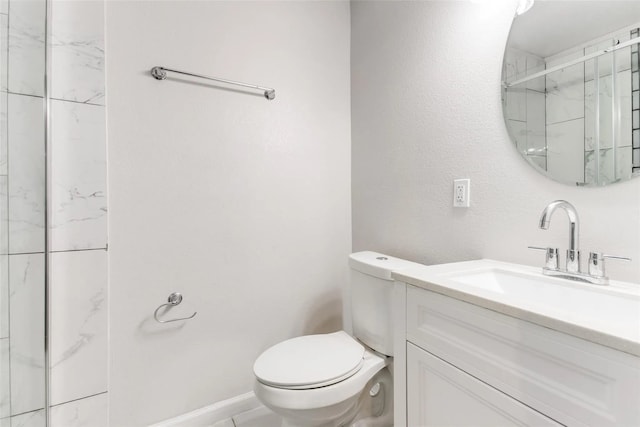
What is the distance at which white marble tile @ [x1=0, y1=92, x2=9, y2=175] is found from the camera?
76cm

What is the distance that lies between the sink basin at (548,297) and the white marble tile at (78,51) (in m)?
1.32

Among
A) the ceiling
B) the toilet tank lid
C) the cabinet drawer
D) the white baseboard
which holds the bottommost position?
the white baseboard

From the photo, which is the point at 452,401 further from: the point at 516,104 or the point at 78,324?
the point at 78,324

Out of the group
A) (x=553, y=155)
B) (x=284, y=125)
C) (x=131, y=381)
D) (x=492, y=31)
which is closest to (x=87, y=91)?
(x=284, y=125)

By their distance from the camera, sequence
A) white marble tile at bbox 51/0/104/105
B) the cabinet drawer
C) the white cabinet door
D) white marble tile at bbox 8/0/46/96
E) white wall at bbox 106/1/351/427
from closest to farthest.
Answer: the cabinet drawer, the white cabinet door, white marble tile at bbox 8/0/46/96, white marble tile at bbox 51/0/104/105, white wall at bbox 106/1/351/427

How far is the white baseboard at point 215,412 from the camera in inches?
52.0

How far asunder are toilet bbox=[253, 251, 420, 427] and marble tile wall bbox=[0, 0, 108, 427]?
2.21 ft

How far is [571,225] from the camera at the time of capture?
820 mm

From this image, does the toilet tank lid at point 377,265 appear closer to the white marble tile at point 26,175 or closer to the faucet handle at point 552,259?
the faucet handle at point 552,259

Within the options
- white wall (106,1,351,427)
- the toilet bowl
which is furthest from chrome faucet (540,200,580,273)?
white wall (106,1,351,427)

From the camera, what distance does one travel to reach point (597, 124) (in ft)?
2.80

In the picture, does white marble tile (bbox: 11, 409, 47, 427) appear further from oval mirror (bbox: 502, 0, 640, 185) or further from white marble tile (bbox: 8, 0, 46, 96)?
oval mirror (bbox: 502, 0, 640, 185)

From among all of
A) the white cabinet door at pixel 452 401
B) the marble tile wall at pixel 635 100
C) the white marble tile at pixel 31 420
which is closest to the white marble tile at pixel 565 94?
the marble tile wall at pixel 635 100

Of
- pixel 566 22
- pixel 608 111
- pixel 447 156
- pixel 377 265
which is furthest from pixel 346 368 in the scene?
pixel 566 22
